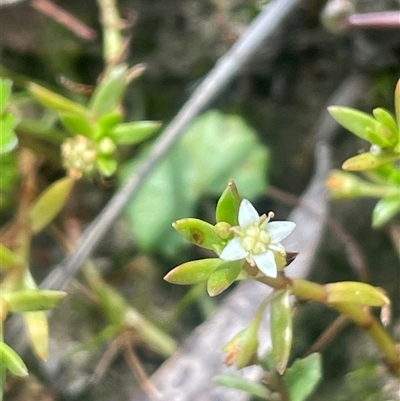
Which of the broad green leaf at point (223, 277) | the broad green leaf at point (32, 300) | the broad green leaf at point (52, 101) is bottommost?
the broad green leaf at point (32, 300)

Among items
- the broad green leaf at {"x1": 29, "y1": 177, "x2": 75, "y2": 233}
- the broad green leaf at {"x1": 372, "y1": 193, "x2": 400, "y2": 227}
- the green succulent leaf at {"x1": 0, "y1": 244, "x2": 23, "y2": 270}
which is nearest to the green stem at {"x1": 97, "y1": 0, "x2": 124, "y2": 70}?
the broad green leaf at {"x1": 29, "y1": 177, "x2": 75, "y2": 233}

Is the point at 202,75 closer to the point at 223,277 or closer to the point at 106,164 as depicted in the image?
the point at 106,164

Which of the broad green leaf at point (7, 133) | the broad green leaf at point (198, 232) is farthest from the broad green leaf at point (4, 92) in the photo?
the broad green leaf at point (198, 232)

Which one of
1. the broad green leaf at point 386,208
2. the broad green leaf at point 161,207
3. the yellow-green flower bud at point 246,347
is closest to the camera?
the yellow-green flower bud at point 246,347

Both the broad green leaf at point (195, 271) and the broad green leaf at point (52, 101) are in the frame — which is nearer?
the broad green leaf at point (195, 271)

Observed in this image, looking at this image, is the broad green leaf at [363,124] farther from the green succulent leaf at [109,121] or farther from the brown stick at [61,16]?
the brown stick at [61,16]

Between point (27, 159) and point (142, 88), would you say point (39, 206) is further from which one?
point (142, 88)

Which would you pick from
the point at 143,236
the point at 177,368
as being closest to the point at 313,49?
the point at 143,236

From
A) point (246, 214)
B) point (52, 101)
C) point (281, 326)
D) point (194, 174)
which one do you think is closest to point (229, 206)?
point (246, 214)
